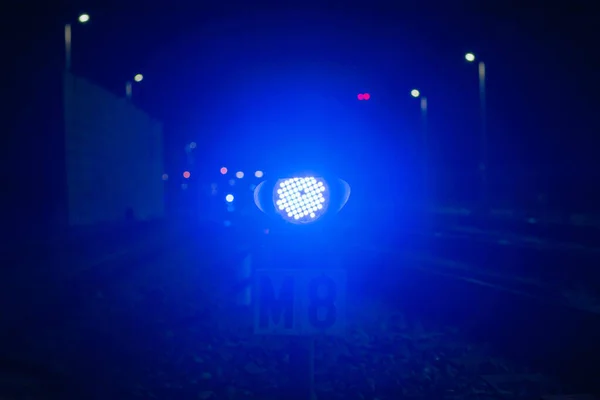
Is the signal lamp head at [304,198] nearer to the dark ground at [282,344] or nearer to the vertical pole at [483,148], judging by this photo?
the dark ground at [282,344]

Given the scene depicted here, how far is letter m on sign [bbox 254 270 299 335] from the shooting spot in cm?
382

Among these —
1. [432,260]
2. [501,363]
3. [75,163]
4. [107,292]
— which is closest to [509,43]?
[75,163]

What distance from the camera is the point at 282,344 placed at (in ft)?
29.8

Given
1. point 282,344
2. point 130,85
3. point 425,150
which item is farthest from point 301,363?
point 130,85

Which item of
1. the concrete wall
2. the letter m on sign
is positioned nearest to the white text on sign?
the letter m on sign

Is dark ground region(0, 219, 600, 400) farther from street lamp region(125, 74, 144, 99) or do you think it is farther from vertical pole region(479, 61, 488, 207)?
street lamp region(125, 74, 144, 99)

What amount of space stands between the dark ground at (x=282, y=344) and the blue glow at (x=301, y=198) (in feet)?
3.36

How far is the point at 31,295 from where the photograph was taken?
1449 centimetres

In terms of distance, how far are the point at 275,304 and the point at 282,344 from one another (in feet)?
16.6

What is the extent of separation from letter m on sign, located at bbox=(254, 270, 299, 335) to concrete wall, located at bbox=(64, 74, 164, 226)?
119ft

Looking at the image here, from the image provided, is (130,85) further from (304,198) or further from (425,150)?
(304,198)

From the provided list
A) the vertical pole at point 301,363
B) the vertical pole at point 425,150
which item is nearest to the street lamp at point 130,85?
the vertical pole at point 425,150

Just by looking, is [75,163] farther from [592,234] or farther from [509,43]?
[509,43]

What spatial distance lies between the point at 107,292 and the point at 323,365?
26.3 feet
